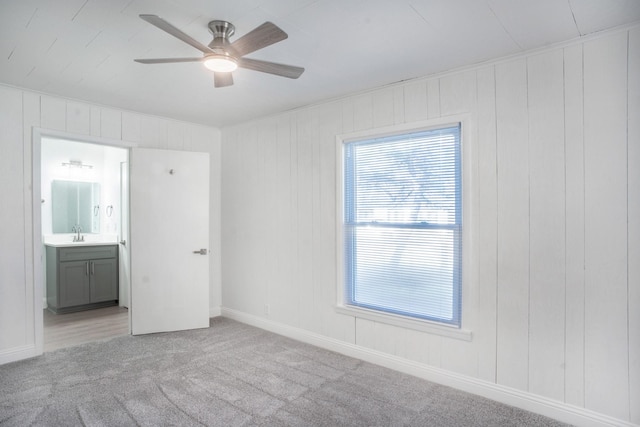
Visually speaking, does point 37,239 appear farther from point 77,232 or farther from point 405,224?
point 405,224

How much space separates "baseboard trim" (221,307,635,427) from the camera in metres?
2.26

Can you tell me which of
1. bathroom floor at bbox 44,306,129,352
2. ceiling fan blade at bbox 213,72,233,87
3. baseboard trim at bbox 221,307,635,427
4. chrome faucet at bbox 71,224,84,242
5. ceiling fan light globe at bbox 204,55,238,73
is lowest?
bathroom floor at bbox 44,306,129,352

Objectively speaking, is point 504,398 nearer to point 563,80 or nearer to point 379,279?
point 379,279

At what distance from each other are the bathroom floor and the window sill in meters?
2.57

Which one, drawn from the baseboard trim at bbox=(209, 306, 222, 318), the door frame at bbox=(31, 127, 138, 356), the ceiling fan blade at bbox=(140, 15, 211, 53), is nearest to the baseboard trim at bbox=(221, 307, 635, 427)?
the baseboard trim at bbox=(209, 306, 222, 318)

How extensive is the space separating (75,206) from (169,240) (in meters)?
2.42

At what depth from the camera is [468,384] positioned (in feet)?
8.81

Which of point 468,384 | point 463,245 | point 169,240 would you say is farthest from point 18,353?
point 463,245

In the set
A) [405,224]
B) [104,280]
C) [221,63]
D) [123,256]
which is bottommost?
[104,280]

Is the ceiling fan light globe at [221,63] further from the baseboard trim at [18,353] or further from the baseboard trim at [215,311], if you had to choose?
the baseboard trim at [215,311]

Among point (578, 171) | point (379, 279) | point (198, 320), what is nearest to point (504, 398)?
point (379, 279)

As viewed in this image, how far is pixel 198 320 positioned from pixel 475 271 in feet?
10.1

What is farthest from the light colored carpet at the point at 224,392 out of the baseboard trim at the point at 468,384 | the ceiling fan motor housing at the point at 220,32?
the ceiling fan motor housing at the point at 220,32

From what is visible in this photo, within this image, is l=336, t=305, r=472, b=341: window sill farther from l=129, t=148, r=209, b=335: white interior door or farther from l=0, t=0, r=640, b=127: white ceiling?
l=0, t=0, r=640, b=127: white ceiling
